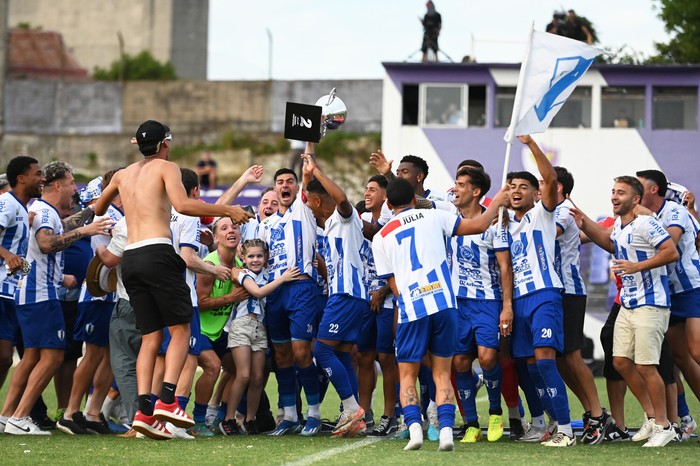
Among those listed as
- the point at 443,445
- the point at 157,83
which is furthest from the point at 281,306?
the point at 157,83

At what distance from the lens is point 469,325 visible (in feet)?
34.2

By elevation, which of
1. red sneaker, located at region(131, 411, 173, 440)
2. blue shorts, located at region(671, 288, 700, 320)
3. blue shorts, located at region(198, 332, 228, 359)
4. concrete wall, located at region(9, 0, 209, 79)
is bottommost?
red sneaker, located at region(131, 411, 173, 440)

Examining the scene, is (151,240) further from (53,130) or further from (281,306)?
(53,130)

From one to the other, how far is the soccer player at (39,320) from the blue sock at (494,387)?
3.74 metres

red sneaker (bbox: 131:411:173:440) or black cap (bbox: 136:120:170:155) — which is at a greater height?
black cap (bbox: 136:120:170:155)

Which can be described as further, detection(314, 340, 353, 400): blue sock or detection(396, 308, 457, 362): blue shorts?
detection(314, 340, 353, 400): blue sock

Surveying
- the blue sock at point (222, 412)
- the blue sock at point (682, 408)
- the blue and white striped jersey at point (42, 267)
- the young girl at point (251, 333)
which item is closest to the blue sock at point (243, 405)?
the blue sock at point (222, 412)

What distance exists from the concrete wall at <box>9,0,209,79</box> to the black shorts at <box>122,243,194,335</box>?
52.5 m

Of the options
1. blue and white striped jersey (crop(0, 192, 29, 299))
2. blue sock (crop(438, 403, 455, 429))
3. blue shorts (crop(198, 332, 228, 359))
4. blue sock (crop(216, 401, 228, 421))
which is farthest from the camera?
blue sock (crop(216, 401, 228, 421))

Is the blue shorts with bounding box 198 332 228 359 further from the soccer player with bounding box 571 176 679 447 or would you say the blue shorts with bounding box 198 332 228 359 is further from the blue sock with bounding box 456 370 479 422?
the soccer player with bounding box 571 176 679 447

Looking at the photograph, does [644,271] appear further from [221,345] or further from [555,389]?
[221,345]

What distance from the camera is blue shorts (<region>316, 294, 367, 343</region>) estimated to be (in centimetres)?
1069

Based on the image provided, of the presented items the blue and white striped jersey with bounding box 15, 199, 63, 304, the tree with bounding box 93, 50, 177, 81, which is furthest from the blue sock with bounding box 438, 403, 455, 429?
the tree with bounding box 93, 50, 177, 81

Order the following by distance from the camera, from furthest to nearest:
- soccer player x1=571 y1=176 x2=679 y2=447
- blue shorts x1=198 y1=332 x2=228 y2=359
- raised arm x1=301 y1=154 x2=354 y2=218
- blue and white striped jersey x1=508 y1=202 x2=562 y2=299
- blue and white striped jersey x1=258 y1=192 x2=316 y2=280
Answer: blue shorts x1=198 y1=332 x2=228 y2=359, blue and white striped jersey x1=258 y1=192 x2=316 y2=280, raised arm x1=301 y1=154 x2=354 y2=218, blue and white striped jersey x1=508 y1=202 x2=562 y2=299, soccer player x1=571 y1=176 x2=679 y2=447
